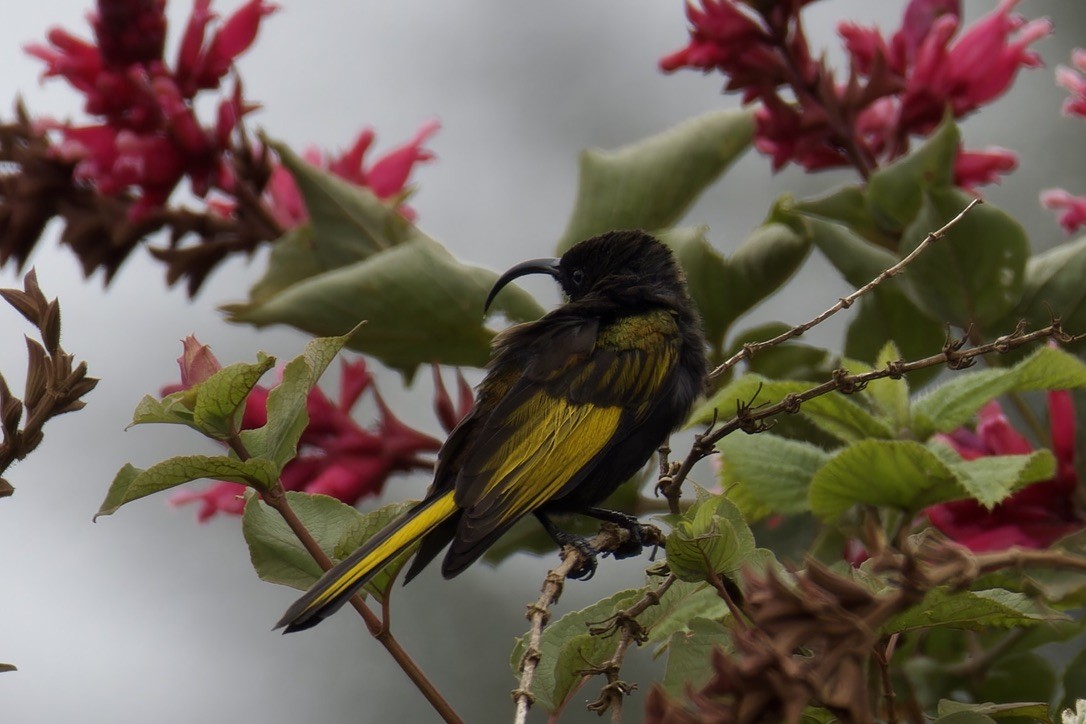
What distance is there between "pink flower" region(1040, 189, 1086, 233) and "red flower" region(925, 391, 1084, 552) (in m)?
0.38

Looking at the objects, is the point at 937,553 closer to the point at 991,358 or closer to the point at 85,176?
the point at 991,358

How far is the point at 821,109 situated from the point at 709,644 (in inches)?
44.6

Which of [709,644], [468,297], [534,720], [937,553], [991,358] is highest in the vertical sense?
[468,297]

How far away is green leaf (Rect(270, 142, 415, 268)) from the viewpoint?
201 centimetres

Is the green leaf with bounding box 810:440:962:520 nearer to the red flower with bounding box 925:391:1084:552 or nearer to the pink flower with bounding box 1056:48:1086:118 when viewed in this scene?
the red flower with bounding box 925:391:1084:552

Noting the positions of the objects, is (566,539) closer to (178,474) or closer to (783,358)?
(783,358)

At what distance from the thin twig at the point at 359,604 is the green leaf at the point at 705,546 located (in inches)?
8.6

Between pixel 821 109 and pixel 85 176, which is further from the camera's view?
pixel 85 176

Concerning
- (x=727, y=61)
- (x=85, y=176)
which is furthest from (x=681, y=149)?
(x=85, y=176)

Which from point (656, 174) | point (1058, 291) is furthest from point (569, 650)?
point (656, 174)

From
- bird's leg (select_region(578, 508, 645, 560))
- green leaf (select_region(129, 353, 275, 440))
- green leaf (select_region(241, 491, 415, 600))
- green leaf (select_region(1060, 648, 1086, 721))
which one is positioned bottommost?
green leaf (select_region(1060, 648, 1086, 721))

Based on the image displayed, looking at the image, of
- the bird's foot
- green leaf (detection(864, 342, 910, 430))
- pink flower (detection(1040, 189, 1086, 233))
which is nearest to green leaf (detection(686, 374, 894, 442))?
green leaf (detection(864, 342, 910, 430))

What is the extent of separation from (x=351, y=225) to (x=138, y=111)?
1.31 feet

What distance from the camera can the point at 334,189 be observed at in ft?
6.53
